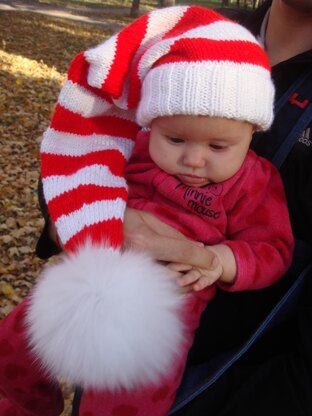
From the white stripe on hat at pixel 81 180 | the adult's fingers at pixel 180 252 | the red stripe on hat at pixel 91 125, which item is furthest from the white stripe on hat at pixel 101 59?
the adult's fingers at pixel 180 252

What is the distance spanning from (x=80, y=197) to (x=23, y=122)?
5.87m

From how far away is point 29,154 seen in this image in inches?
258

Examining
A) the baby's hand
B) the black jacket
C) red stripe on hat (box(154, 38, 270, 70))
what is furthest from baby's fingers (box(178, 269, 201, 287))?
red stripe on hat (box(154, 38, 270, 70))

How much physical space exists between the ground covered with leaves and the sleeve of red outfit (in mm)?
1983

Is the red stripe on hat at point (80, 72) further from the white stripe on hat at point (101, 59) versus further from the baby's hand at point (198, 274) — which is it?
the baby's hand at point (198, 274)

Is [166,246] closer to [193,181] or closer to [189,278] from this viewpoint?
[189,278]

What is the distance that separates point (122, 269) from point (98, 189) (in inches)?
20.2

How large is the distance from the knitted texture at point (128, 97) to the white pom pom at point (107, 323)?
283 millimetres

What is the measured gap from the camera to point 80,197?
1.85 metres

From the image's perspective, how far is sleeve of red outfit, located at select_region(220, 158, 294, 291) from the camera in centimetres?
174

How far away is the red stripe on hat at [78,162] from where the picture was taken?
195 cm

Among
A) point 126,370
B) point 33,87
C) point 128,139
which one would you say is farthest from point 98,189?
point 33,87

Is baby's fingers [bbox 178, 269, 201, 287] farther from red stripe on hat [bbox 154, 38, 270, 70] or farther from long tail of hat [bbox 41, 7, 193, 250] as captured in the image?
red stripe on hat [bbox 154, 38, 270, 70]

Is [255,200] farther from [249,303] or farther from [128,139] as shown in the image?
[128,139]
